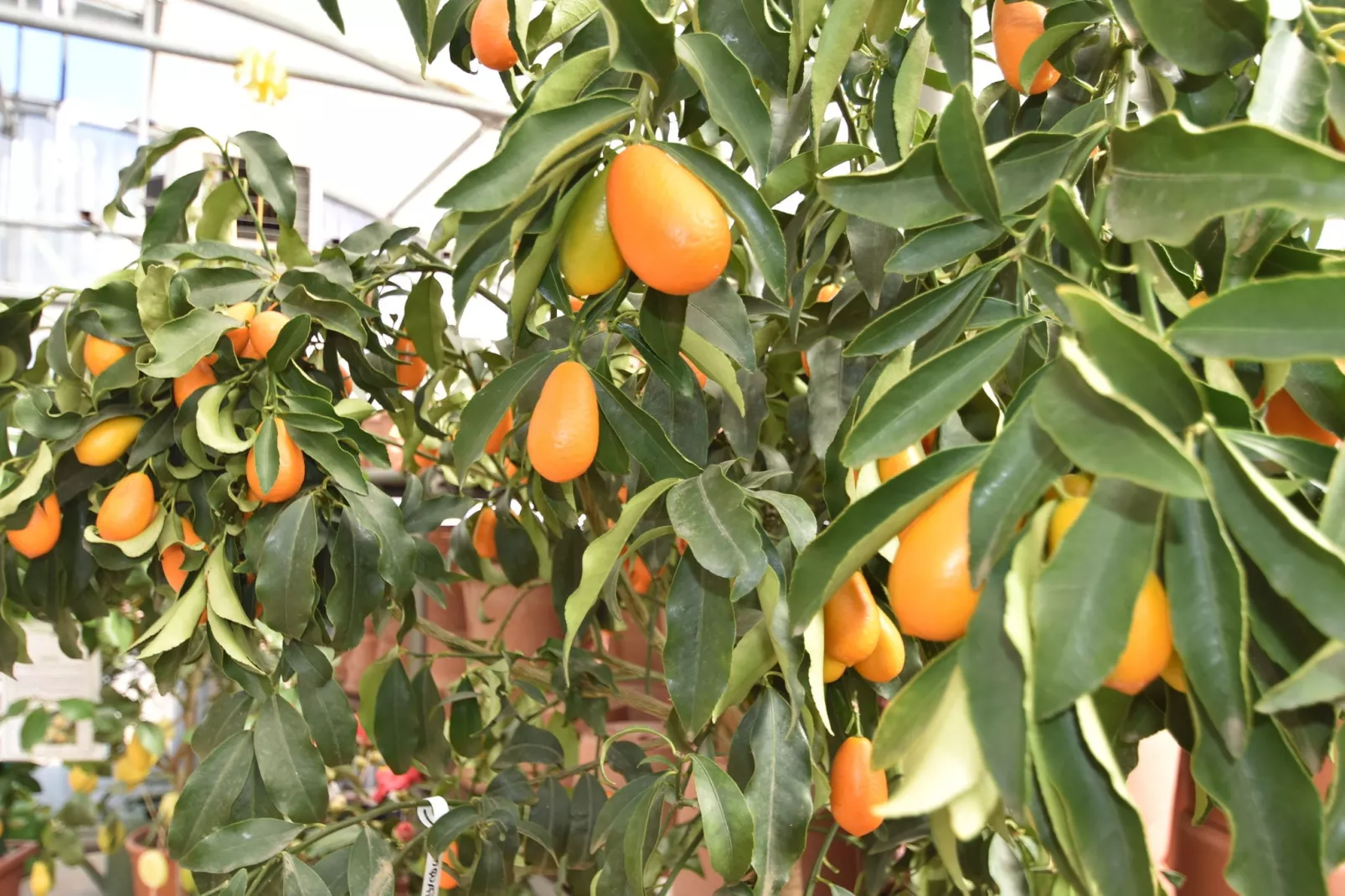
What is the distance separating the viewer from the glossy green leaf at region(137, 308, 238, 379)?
2.03 ft

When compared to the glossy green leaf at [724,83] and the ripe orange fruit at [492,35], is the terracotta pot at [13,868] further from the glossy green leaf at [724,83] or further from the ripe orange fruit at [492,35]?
the glossy green leaf at [724,83]

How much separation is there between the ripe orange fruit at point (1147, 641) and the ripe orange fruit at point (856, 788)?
263 millimetres

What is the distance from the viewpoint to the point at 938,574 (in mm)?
290

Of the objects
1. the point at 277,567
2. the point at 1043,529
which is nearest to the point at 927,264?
the point at 1043,529

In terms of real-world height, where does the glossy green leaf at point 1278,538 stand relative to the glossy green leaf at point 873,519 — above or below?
above

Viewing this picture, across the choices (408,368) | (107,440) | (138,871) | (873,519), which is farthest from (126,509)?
(138,871)

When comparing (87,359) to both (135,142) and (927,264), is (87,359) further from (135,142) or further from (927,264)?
(135,142)

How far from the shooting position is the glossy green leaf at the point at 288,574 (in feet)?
2.18

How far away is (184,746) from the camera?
1642mm

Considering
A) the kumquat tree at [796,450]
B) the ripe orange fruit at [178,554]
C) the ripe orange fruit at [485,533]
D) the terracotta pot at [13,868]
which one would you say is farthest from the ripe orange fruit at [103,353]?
the terracotta pot at [13,868]

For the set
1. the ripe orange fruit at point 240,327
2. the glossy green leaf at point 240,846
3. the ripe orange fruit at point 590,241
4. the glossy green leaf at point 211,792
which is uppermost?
the ripe orange fruit at point 590,241

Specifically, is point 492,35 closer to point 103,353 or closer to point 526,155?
point 526,155

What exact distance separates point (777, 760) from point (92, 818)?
165 cm

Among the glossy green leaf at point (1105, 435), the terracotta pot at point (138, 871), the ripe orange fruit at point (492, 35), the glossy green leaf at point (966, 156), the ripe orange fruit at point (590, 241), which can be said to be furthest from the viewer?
the terracotta pot at point (138, 871)
